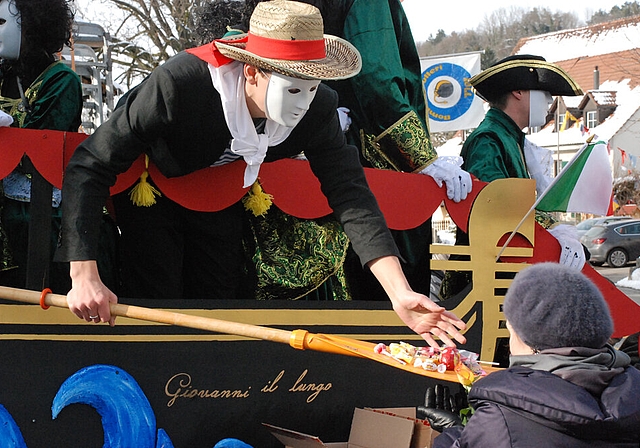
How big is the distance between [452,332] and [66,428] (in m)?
1.35

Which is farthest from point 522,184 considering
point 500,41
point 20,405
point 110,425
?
point 500,41

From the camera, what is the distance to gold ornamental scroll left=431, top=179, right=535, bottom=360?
114 inches

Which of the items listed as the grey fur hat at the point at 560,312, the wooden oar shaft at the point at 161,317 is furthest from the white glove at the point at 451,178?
the grey fur hat at the point at 560,312

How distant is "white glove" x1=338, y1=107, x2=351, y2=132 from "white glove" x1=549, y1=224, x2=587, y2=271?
43.8 inches

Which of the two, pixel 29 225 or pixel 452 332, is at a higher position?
pixel 29 225

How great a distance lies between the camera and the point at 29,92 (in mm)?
2578

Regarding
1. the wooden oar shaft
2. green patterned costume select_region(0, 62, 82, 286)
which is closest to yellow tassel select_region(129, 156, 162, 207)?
green patterned costume select_region(0, 62, 82, 286)

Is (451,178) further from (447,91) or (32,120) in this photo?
(447,91)

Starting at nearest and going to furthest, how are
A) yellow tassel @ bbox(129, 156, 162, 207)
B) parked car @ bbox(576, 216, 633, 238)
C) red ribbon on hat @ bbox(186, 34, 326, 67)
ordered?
red ribbon on hat @ bbox(186, 34, 326, 67) → yellow tassel @ bbox(129, 156, 162, 207) → parked car @ bbox(576, 216, 633, 238)

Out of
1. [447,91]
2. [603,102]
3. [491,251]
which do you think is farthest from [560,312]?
[603,102]

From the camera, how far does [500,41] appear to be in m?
48.2

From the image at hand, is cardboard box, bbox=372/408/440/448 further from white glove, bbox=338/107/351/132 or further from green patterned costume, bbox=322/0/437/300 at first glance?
white glove, bbox=338/107/351/132

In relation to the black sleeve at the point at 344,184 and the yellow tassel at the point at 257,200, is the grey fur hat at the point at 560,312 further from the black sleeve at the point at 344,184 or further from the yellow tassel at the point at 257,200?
the yellow tassel at the point at 257,200

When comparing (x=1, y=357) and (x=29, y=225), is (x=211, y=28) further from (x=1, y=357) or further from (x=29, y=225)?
(x=1, y=357)
